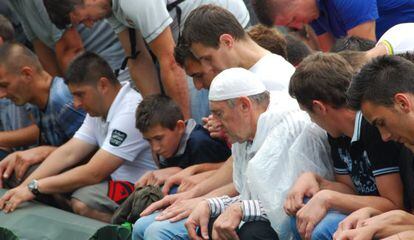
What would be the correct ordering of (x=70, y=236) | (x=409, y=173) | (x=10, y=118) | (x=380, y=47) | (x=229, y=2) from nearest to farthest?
(x=409, y=173) < (x=380, y=47) < (x=70, y=236) < (x=229, y=2) < (x=10, y=118)

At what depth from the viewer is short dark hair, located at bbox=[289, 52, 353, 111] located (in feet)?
13.3

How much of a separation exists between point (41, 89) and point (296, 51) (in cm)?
171

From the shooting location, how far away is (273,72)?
15.8ft

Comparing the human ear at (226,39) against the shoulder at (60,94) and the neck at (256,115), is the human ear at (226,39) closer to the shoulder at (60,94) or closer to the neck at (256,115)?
the neck at (256,115)

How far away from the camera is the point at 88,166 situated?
19.0ft

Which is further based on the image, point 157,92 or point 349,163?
point 157,92

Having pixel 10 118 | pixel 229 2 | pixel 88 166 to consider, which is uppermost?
pixel 229 2

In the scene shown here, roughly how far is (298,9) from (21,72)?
2.04 metres

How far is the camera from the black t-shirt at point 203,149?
17.4 feet

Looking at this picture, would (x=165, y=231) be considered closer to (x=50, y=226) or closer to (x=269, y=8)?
(x=50, y=226)

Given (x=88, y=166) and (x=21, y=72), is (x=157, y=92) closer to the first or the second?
(x=88, y=166)

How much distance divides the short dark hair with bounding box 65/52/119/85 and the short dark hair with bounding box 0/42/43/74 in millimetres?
633

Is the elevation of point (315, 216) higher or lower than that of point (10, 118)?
higher

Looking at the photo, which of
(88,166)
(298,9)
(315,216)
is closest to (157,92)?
(88,166)
